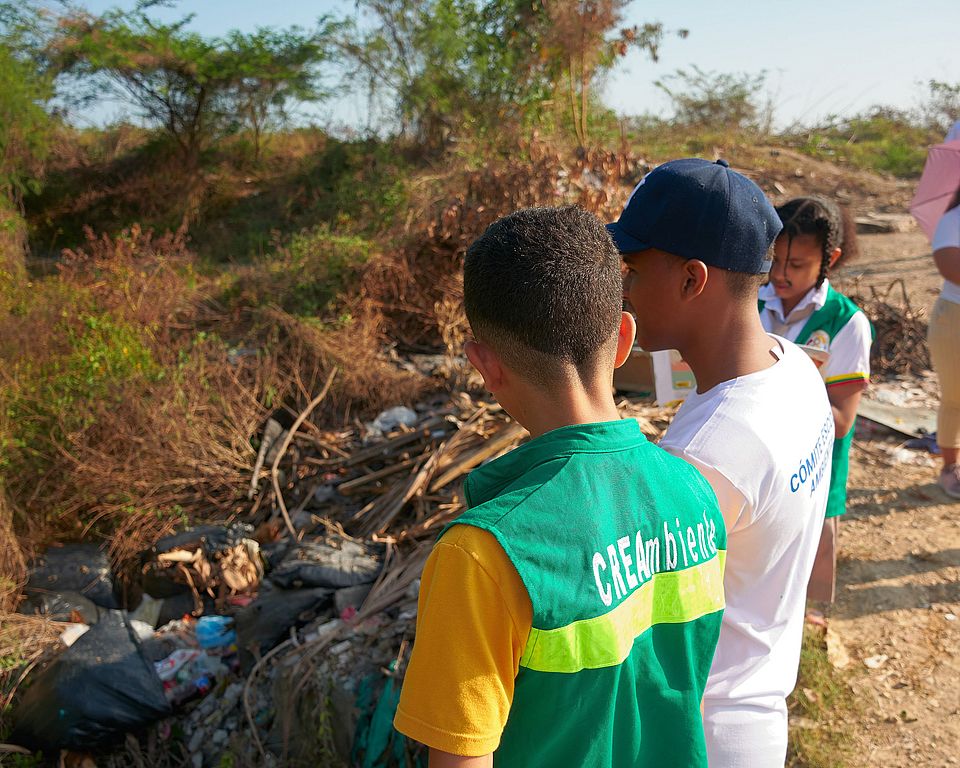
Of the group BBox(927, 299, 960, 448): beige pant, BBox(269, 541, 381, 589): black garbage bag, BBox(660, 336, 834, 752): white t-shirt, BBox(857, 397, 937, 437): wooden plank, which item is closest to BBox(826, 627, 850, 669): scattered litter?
BBox(927, 299, 960, 448): beige pant

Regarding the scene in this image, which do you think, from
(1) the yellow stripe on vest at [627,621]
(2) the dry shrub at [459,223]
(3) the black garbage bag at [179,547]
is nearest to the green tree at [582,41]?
(2) the dry shrub at [459,223]

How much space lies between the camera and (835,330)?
2.59m

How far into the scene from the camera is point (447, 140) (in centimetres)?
1258

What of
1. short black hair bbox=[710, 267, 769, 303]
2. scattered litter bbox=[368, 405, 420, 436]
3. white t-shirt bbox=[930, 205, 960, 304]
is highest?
white t-shirt bbox=[930, 205, 960, 304]

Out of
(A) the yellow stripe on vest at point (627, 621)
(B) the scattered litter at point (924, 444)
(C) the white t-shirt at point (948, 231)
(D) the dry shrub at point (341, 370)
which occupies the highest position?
(C) the white t-shirt at point (948, 231)

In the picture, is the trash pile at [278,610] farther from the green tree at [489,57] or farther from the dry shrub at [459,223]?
the green tree at [489,57]

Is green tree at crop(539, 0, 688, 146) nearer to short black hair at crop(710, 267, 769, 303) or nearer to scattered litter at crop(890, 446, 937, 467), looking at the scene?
scattered litter at crop(890, 446, 937, 467)

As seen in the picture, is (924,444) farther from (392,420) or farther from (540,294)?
(540,294)

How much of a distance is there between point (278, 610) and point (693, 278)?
2813 millimetres

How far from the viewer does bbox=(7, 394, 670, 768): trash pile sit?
9.41ft

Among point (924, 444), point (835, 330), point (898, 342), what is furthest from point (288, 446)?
point (898, 342)

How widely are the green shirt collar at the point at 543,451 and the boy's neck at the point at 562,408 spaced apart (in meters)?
0.03

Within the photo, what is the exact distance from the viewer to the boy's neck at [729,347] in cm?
144

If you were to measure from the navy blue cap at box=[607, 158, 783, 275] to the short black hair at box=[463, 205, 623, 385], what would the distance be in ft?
1.11
